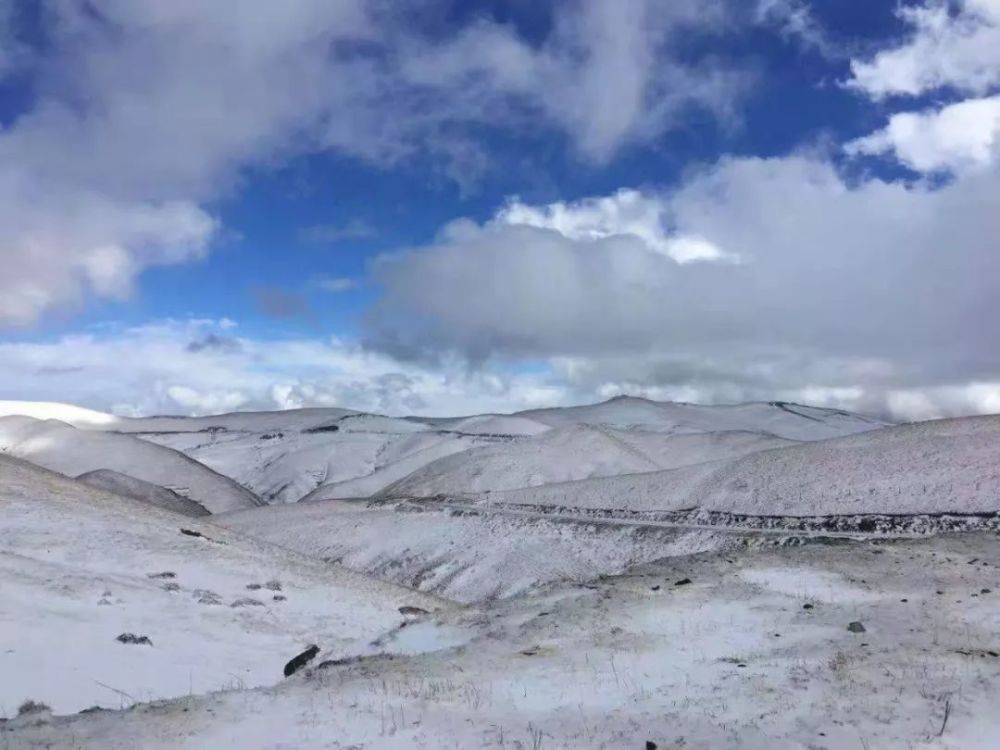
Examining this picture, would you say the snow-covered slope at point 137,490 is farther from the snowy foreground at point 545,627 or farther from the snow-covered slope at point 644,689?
the snow-covered slope at point 644,689

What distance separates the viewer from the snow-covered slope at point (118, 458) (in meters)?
135

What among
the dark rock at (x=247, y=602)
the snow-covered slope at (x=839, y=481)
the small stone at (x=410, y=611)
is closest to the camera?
the dark rock at (x=247, y=602)

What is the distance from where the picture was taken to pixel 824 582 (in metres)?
24.9

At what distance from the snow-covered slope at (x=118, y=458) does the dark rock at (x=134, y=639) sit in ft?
368

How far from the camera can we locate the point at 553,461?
339 ft

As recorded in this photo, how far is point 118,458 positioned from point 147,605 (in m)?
141

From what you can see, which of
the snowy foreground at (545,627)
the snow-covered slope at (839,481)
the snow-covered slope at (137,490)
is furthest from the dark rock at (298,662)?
the snow-covered slope at (137,490)

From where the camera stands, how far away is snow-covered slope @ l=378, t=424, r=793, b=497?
97050mm

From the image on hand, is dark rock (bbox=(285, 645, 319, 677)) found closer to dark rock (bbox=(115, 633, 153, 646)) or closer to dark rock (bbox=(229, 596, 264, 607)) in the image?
dark rock (bbox=(115, 633, 153, 646))

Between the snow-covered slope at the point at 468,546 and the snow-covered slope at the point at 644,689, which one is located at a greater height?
the snow-covered slope at the point at 644,689

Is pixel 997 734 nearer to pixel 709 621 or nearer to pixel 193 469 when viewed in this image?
pixel 709 621

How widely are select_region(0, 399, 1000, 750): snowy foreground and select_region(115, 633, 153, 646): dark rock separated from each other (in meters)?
0.05

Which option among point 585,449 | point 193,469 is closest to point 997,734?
point 585,449

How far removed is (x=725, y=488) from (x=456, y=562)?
966 inches
